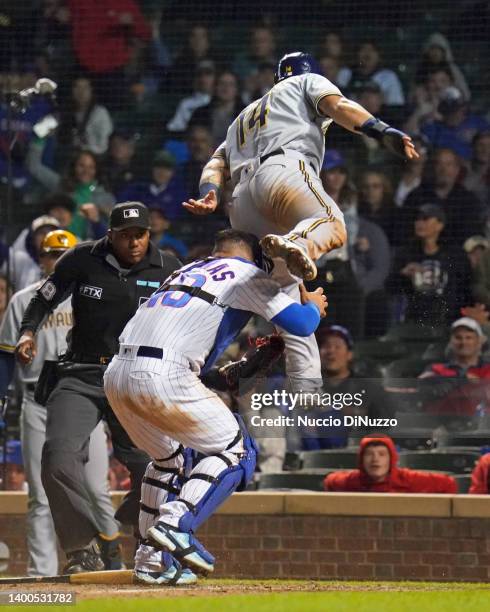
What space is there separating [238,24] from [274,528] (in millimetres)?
5998

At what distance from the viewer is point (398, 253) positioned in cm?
1076

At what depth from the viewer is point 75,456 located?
7719 mm

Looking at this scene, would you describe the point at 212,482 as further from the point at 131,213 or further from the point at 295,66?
the point at 295,66

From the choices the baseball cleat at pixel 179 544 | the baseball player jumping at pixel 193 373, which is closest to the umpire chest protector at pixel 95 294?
the baseball player jumping at pixel 193 373

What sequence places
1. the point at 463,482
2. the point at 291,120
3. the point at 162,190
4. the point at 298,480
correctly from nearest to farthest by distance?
the point at 291,120, the point at 463,482, the point at 298,480, the point at 162,190

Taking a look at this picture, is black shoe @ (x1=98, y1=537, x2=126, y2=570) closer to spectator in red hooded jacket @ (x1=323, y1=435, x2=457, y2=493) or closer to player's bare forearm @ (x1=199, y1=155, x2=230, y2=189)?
spectator in red hooded jacket @ (x1=323, y1=435, x2=457, y2=493)

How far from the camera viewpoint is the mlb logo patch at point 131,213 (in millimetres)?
7426

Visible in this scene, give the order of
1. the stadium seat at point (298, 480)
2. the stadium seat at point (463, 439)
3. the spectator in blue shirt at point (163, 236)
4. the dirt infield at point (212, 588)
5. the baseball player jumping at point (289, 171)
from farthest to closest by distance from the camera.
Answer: the spectator in blue shirt at point (163, 236), the stadium seat at point (463, 439), the stadium seat at point (298, 480), the baseball player jumping at point (289, 171), the dirt infield at point (212, 588)

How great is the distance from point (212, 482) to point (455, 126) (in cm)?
656

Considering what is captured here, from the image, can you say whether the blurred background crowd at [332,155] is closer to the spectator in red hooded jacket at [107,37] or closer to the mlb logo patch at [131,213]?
the spectator in red hooded jacket at [107,37]

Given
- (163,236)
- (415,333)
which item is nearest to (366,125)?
(415,333)

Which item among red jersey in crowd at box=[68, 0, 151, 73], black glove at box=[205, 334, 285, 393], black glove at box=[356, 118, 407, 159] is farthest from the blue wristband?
red jersey in crowd at box=[68, 0, 151, 73]

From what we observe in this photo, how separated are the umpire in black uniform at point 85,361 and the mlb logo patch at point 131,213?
188 mm

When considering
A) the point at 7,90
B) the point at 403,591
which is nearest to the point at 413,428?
the point at 403,591
